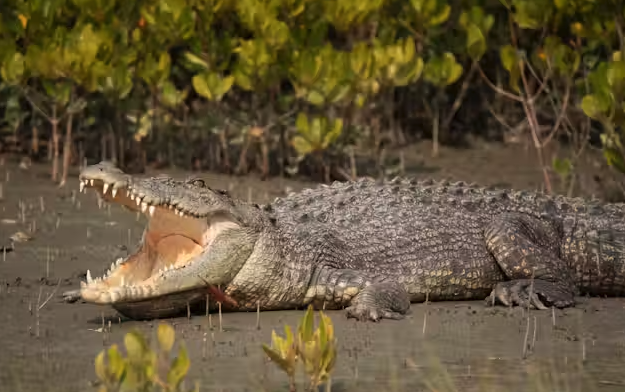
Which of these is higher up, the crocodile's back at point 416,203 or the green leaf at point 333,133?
the green leaf at point 333,133

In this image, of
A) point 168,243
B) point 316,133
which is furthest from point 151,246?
point 316,133

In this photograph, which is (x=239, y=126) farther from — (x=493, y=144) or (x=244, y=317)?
(x=244, y=317)

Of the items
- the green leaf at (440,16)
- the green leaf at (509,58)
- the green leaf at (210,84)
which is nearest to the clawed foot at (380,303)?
the green leaf at (509,58)

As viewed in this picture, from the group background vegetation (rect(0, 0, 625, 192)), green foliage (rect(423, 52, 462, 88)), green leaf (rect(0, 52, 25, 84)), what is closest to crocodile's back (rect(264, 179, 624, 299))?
background vegetation (rect(0, 0, 625, 192))

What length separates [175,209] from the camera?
6.29m

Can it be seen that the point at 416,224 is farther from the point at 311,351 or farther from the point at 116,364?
the point at 116,364

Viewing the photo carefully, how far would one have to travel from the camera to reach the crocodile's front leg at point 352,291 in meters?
6.57

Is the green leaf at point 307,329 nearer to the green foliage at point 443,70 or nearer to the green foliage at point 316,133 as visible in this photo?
the green foliage at point 316,133

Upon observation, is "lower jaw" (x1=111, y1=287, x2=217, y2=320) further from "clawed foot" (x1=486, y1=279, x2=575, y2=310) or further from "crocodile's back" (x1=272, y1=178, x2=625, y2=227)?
"clawed foot" (x1=486, y1=279, x2=575, y2=310)

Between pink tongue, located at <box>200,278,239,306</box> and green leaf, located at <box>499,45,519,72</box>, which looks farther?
green leaf, located at <box>499,45,519,72</box>

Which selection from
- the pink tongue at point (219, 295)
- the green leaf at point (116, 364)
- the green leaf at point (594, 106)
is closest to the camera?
the green leaf at point (116, 364)

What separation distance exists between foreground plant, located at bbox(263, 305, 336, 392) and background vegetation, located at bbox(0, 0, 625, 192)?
5.31 m

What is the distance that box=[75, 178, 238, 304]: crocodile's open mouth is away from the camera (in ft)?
19.6

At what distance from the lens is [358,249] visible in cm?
708
